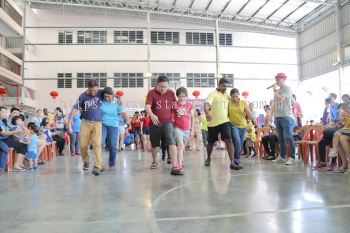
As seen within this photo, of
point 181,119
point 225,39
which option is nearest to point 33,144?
point 181,119

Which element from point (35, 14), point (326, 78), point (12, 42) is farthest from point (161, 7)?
point (326, 78)

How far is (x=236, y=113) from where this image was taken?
647cm

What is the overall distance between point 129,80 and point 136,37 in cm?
317

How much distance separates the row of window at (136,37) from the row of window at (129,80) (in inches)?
93.0

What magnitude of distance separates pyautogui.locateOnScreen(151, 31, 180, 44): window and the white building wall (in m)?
0.37

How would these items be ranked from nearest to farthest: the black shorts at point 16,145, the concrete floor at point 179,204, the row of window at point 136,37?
the concrete floor at point 179,204 → the black shorts at point 16,145 → the row of window at point 136,37

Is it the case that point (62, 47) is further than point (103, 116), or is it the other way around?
point (62, 47)

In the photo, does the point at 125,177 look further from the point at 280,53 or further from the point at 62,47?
the point at 280,53

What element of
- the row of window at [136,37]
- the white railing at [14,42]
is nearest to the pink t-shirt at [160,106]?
the row of window at [136,37]

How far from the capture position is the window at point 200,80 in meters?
23.9

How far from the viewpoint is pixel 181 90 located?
589cm

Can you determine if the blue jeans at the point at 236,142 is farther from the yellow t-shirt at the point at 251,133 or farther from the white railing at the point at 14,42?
the white railing at the point at 14,42

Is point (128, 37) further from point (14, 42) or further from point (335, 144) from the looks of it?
point (335, 144)

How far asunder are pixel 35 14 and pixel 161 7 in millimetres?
8833
